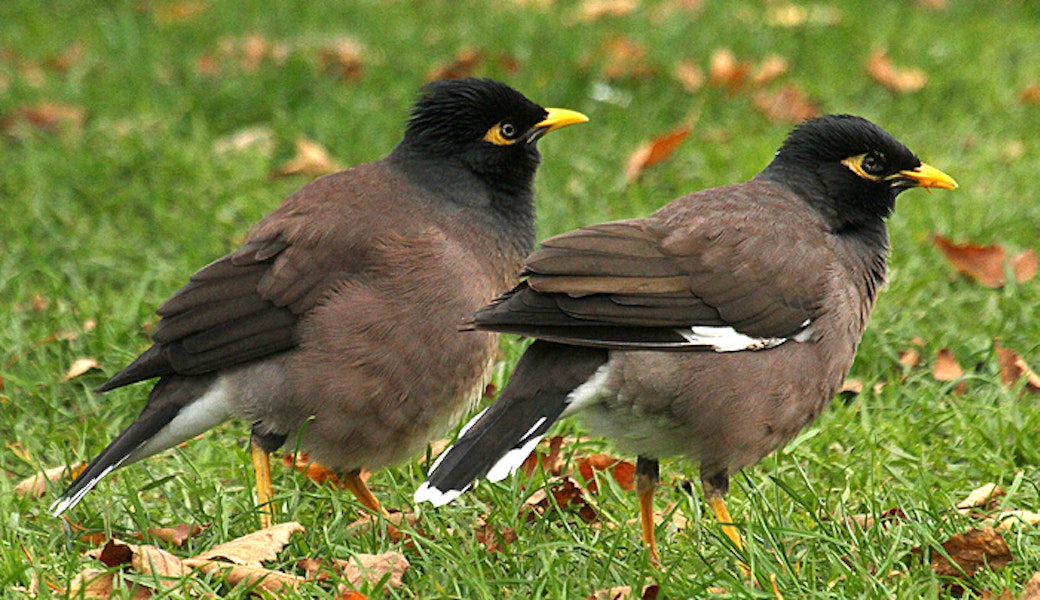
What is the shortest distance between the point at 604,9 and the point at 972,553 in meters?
6.68

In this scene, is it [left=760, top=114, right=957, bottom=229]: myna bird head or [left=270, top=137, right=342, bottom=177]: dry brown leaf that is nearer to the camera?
[left=760, top=114, right=957, bottom=229]: myna bird head

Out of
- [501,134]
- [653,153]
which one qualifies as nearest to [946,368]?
[501,134]

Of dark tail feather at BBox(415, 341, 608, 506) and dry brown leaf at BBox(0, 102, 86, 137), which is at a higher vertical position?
dark tail feather at BBox(415, 341, 608, 506)

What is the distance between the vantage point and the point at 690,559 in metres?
3.75

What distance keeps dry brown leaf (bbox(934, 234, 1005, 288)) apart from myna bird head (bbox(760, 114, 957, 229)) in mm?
1491

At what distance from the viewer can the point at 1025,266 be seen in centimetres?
579

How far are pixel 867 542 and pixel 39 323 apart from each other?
11.4 feet

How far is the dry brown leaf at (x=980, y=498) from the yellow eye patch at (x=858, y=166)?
0.99m

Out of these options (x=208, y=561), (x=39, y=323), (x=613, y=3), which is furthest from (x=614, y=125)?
(x=208, y=561)

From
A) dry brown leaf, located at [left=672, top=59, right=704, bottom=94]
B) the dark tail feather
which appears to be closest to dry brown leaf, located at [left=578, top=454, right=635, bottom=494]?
the dark tail feather

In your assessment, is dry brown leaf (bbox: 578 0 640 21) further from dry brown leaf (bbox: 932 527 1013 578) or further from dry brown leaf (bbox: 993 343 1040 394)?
dry brown leaf (bbox: 932 527 1013 578)

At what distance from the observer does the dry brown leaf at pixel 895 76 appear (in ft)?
26.2

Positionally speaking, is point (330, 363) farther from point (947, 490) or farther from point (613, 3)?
point (613, 3)

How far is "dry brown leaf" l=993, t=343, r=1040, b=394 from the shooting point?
4980 mm
